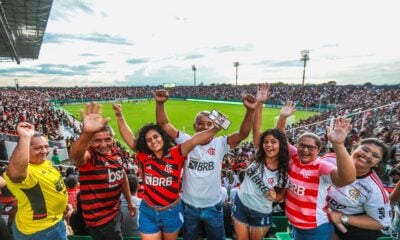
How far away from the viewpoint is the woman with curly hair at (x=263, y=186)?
3.14m

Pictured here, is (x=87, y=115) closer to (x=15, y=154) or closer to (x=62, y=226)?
(x=15, y=154)

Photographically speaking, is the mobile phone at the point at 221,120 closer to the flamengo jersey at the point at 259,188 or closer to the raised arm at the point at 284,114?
the flamengo jersey at the point at 259,188

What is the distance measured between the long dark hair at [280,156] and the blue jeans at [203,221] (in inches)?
32.2

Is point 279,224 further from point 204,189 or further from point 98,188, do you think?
point 98,188

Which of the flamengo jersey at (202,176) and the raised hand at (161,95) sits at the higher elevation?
the raised hand at (161,95)

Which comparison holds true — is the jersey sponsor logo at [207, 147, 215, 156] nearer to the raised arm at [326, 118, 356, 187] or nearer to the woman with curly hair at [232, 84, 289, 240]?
the woman with curly hair at [232, 84, 289, 240]

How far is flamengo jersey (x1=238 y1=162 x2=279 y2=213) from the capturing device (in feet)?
10.3

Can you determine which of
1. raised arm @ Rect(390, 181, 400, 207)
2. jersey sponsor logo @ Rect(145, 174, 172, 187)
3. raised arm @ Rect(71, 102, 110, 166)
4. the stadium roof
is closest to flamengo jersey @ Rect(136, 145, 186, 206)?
jersey sponsor logo @ Rect(145, 174, 172, 187)

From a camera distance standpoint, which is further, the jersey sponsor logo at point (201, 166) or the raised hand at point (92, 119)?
the jersey sponsor logo at point (201, 166)

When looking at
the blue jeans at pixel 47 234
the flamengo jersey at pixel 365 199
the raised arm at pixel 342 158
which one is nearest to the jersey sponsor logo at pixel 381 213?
the flamengo jersey at pixel 365 199

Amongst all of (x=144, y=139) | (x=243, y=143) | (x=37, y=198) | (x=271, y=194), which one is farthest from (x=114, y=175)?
(x=243, y=143)

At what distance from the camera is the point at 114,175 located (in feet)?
10.8

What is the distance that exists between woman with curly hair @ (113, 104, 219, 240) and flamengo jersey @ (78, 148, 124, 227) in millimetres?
386

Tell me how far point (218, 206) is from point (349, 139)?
9.89m
